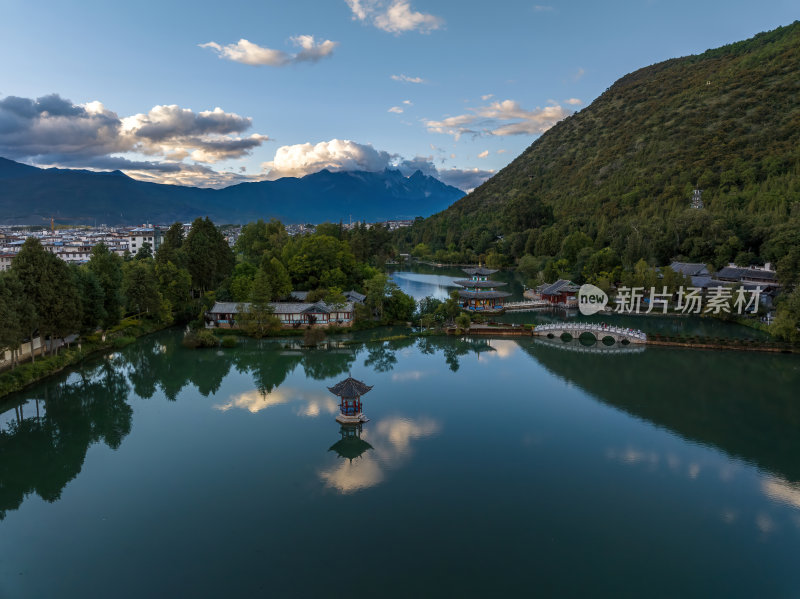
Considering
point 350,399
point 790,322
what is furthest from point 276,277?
point 790,322

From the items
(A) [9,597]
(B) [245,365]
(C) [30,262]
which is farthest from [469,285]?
(A) [9,597]

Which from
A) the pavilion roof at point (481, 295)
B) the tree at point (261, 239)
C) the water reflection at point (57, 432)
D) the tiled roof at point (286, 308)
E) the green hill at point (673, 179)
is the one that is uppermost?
the green hill at point (673, 179)

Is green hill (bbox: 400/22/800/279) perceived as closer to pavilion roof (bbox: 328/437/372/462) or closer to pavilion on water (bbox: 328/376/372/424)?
pavilion on water (bbox: 328/376/372/424)

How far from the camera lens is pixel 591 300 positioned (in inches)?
1501

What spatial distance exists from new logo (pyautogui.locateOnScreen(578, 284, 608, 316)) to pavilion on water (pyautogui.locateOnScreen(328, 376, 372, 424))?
25586 mm

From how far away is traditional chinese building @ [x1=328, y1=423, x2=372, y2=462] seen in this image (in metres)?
15.3

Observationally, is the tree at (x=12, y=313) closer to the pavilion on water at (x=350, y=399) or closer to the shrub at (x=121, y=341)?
the shrub at (x=121, y=341)

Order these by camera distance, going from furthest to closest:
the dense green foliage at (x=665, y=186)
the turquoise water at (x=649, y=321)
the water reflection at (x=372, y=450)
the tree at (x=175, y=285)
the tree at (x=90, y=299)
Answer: the dense green foliage at (x=665, y=186)
the tree at (x=175, y=285)
the turquoise water at (x=649, y=321)
the tree at (x=90, y=299)
the water reflection at (x=372, y=450)

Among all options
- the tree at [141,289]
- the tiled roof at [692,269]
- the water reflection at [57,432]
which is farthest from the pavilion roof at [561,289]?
the water reflection at [57,432]

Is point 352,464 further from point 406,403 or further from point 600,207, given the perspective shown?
point 600,207

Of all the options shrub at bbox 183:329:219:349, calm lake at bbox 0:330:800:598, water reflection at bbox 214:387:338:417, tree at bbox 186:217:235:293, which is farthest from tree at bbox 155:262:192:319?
water reflection at bbox 214:387:338:417

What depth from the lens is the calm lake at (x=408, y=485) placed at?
1003 cm

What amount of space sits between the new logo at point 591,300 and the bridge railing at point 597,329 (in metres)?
6.72

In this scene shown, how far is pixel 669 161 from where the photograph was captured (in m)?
66.1
